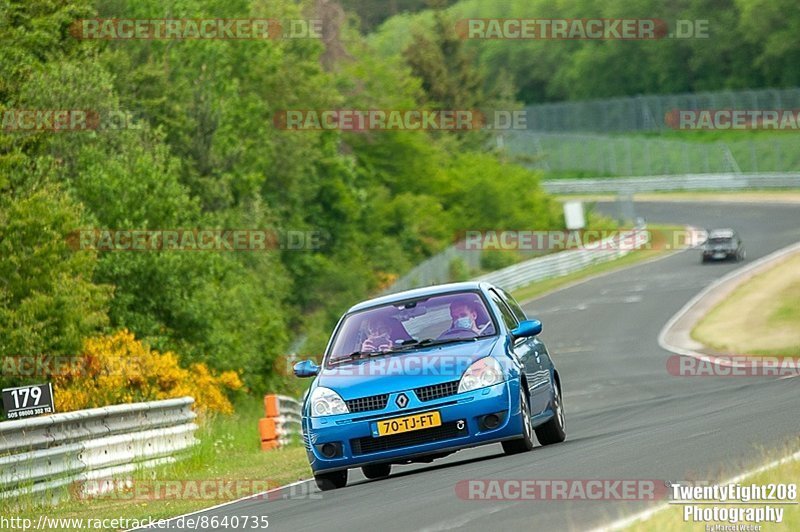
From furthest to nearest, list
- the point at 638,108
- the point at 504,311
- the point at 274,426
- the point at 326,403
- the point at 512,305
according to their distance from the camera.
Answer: the point at 638,108, the point at 274,426, the point at 512,305, the point at 504,311, the point at 326,403

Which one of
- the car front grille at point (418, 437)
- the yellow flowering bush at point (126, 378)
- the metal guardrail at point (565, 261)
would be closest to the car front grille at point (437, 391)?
the car front grille at point (418, 437)

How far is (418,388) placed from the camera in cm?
1274

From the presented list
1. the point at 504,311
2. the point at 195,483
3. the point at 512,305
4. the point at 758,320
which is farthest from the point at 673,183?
the point at 504,311

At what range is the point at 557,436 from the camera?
14766 millimetres

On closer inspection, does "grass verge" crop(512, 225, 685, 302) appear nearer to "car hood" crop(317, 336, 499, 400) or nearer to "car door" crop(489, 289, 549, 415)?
"car door" crop(489, 289, 549, 415)

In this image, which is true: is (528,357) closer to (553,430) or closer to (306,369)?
(553,430)

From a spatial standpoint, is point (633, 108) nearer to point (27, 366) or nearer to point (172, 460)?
point (27, 366)

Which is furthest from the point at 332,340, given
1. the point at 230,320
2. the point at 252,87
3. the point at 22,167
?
the point at 252,87

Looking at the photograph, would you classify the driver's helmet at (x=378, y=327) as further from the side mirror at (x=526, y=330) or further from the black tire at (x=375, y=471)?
the black tire at (x=375, y=471)

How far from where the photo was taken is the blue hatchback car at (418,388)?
12.8 metres

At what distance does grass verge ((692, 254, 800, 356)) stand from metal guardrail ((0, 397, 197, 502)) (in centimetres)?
1822

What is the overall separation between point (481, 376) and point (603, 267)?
54.1 metres

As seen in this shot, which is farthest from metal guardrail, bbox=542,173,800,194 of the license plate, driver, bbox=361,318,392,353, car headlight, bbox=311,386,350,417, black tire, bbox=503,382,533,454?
the license plate

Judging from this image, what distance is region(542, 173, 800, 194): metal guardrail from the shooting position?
93.8 metres
